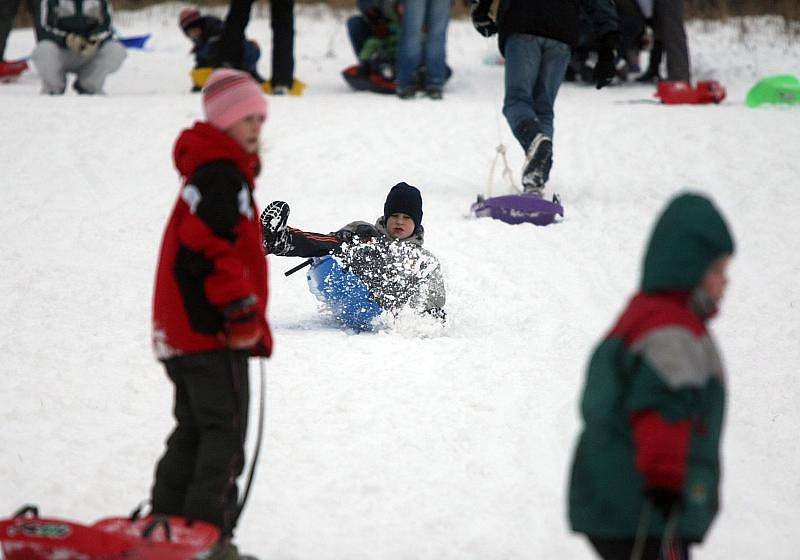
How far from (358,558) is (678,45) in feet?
31.9

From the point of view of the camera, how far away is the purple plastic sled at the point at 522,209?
7.33 m

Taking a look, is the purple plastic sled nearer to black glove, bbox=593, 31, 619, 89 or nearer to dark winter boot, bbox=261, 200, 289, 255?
black glove, bbox=593, 31, 619, 89

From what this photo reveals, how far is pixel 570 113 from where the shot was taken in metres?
Answer: 10.3

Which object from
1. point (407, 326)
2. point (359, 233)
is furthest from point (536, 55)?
point (407, 326)

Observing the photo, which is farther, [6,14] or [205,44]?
[205,44]

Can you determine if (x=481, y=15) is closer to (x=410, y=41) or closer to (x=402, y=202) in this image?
(x=402, y=202)

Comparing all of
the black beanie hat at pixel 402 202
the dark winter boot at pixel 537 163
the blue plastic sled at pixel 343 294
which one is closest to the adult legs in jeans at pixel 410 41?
the dark winter boot at pixel 537 163

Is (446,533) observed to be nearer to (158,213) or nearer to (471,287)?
(471,287)

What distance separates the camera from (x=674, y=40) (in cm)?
1151

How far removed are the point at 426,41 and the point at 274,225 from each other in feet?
22.0

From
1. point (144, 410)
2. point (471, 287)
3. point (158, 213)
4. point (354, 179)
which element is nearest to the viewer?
point (144, 410)

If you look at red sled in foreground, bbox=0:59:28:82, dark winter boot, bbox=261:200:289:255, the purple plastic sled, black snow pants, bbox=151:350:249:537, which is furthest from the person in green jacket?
red sled in foreground, bbox=0:59:28:82

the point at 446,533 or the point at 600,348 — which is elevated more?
the point at 600,348

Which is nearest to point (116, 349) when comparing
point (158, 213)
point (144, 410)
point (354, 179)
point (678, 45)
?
point (144, 410)
